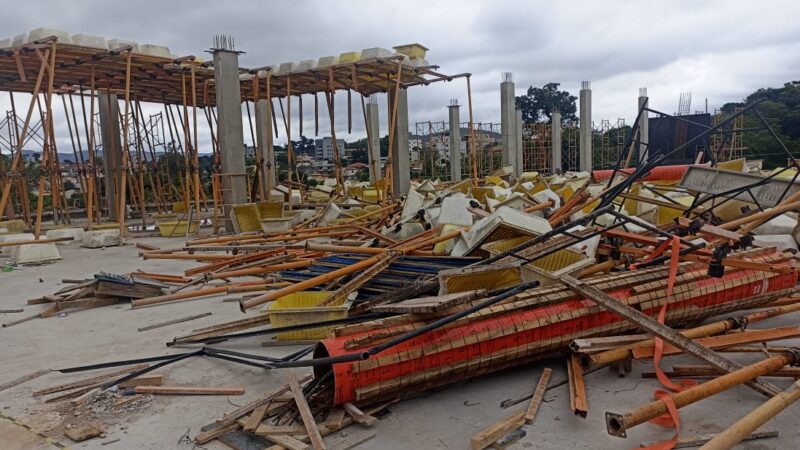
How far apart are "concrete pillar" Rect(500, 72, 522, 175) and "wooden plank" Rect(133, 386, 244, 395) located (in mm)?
23650

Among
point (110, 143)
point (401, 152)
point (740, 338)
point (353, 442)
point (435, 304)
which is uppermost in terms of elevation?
point (110, 143)

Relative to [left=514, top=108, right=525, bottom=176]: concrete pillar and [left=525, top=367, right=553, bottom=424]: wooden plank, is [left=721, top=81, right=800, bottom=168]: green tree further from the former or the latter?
[left=525, top=367, right=553, bottom=424]: wooden plank

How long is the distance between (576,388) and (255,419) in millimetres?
2081

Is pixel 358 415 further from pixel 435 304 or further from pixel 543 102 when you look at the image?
pixel 543 102

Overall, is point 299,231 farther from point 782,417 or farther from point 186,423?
point 782,417

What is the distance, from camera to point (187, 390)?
13.7ft

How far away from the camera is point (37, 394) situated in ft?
13.9

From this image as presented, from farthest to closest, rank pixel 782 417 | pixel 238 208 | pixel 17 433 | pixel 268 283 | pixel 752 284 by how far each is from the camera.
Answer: pixel 238 208, pixel 268 283, pixel 752 284, pixel 17 433, pixel 782 417

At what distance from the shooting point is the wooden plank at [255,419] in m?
3.44

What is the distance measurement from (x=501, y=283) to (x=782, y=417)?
95.6 inches

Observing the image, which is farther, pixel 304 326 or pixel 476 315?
pixel 304 326

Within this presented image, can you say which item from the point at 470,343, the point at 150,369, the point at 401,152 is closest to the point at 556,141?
the point at 401,152

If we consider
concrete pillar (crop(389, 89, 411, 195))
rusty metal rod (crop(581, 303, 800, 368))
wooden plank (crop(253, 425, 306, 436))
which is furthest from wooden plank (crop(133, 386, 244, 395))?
concrete pillar (crop(389, 89, 411, 195))

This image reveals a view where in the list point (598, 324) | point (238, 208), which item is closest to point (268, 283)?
point (598, 324)
